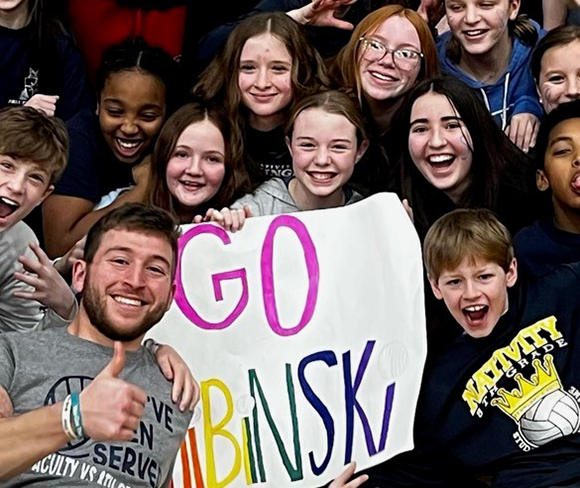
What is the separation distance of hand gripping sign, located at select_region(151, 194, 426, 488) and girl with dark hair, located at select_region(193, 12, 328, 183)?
465 mm

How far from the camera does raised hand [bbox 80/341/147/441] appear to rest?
2.85 m

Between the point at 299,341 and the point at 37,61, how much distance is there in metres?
1.44

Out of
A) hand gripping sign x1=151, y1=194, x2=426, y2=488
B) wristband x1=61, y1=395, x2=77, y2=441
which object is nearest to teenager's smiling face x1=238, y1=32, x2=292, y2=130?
hand gripping sign x1=151, y1=194, x2=426, y2=488

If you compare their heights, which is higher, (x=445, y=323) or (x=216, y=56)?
(x=216, y=56)

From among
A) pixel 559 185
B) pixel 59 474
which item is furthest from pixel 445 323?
pixel 59 474

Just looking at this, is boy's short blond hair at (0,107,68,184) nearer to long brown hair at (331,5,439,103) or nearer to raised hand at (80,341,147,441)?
long brown hair at (331,5,439,103)

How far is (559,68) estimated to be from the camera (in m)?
4.51

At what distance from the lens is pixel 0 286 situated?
162 inches

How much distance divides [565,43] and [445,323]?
A: 1.03 m

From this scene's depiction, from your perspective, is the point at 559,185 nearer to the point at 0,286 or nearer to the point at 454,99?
the point at 454,99

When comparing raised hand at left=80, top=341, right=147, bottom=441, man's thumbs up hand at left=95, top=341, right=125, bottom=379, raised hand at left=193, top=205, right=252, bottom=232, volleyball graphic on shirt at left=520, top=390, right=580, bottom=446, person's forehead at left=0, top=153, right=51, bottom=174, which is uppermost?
person's forehead at left=0, top=153, right=51, bottom=174

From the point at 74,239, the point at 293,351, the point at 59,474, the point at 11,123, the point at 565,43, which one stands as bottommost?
the point at 59,474

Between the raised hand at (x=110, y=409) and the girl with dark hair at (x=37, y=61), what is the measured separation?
1985 mm

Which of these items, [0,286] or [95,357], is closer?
[95,357]
